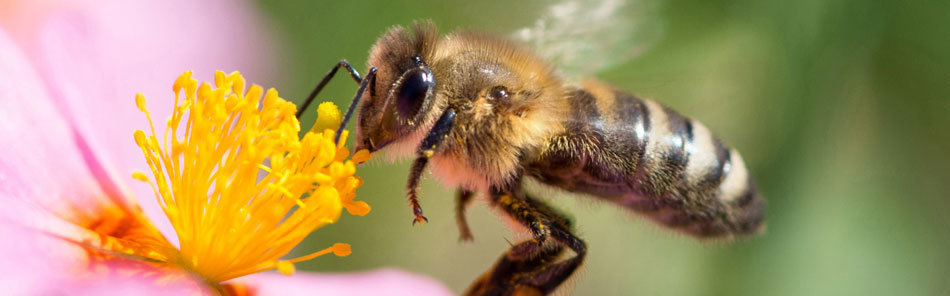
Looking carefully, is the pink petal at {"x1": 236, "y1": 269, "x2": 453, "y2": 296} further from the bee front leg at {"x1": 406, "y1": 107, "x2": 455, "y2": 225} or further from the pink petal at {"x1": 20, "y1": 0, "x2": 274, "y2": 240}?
the bee front leg at {"x1": 406, "y1": 107, "x2": 455, "y2": 225}

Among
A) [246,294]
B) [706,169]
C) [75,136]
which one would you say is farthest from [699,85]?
[75,136]

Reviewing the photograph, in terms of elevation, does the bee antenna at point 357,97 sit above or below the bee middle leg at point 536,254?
above

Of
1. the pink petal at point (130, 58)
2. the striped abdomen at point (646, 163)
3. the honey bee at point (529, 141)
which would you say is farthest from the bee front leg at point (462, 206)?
the pink petal at point (130, 58)

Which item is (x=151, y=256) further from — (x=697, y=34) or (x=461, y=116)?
(x=697, y=34)

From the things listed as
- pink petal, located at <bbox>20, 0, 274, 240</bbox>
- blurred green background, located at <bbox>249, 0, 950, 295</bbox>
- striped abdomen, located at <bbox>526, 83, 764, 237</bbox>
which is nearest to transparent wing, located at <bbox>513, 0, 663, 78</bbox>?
blurred green background, located at <bbox>249, 0, 950, 295</bbox>

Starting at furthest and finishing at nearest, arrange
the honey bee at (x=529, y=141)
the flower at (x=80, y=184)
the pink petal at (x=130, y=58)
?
1. the pink petal at (x=130, y=58)
2. the honey bee at (x=529, y=141)
3. the flower at (x=80, y=184)

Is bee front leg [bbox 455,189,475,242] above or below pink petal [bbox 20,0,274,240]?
below

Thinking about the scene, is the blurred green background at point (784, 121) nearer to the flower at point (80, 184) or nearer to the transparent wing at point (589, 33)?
the transparent wing at point (589, 33)
